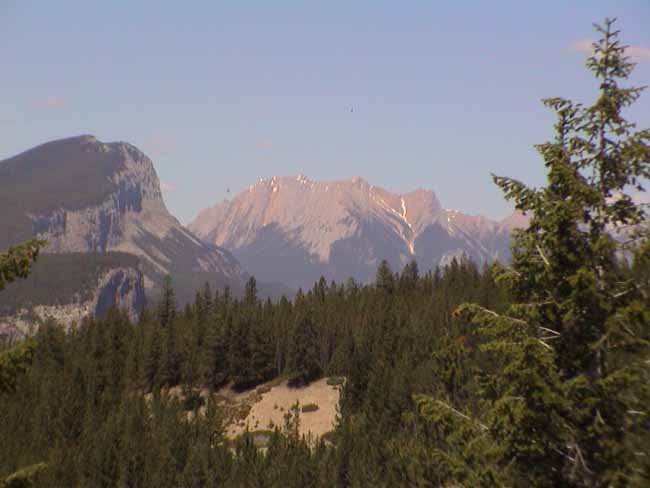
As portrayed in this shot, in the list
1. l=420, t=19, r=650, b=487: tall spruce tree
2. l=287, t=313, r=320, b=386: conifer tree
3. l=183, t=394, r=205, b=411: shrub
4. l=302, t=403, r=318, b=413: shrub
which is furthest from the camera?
l=287, t=313, r=320, b=386: conifer tree

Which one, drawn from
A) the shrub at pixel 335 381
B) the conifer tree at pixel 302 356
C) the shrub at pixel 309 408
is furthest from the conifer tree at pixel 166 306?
the shrub at pixel 309 408

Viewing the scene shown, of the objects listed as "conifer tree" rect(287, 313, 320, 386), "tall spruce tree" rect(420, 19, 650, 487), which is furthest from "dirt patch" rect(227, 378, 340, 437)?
"tall spruce tree" rect(420, 19, 650, 487)

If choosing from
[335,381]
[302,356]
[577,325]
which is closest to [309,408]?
[335,381]

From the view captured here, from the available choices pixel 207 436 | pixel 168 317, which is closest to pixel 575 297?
pixel 207 436

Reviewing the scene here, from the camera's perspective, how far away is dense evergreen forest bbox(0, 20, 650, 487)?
50.5 ft

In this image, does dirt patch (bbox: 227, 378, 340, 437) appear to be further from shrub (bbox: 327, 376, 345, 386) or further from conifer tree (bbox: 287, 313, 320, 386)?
conifer tree (bbox: 287, 313, 320, 386)

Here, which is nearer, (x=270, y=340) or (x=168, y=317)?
(x=270, y=340)

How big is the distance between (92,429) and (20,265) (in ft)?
338

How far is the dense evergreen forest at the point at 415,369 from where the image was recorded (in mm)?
15383

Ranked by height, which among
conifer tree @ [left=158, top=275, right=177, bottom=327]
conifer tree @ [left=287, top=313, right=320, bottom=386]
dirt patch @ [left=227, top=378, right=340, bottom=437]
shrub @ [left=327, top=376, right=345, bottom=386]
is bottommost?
dirt patch @ [left=227, top=378, right=340, bottom=437]

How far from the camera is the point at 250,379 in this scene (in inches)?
5408

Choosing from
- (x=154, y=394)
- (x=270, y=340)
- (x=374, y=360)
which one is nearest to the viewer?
(x=374, y=360)

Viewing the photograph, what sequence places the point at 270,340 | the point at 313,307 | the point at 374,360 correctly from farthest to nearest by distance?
1. the point at 313,307
2. the point at 270,340
3. the point at 374,360

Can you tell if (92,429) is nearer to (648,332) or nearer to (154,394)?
(154,394)
